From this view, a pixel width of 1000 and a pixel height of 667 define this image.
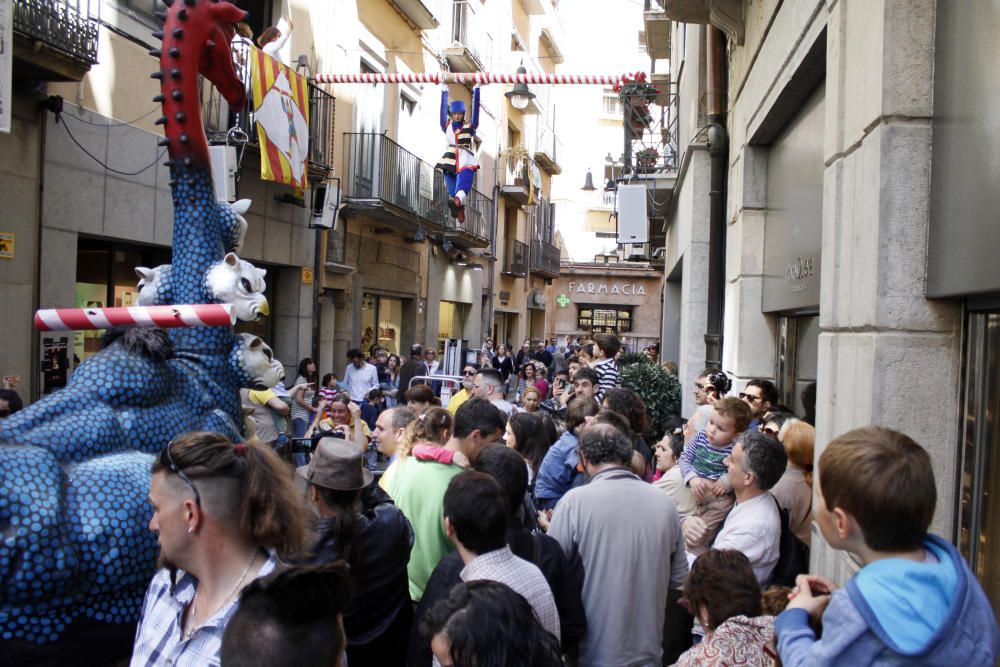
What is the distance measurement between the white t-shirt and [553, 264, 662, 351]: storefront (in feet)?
115

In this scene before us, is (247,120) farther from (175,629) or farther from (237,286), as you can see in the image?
(175,629)

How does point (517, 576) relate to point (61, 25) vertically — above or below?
→ below

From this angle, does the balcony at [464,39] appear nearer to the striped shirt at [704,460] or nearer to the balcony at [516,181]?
the balcony at [516,181]

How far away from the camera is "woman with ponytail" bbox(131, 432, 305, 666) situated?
2.29 metres

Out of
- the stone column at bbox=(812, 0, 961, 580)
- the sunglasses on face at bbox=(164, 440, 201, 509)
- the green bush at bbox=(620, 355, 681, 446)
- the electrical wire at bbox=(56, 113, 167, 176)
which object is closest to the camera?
the sunglasses on face at bbox=(164, 440, 201, 509)

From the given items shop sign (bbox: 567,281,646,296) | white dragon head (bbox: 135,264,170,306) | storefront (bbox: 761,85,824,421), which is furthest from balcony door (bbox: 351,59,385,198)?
shop sign (bbox: 567,281,646,296)

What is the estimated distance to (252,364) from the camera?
3.82 metres

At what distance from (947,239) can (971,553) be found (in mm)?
1143

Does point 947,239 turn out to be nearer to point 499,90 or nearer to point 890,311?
point 890,311

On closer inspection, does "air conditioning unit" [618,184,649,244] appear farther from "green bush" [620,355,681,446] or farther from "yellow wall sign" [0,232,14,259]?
"yellow wall sign" [0,232,14,259]

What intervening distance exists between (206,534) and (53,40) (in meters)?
7.47

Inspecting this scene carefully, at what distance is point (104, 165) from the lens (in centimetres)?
979

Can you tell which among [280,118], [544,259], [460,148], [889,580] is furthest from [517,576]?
[544,259]

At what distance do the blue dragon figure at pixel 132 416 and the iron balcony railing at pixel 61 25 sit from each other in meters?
4.66
